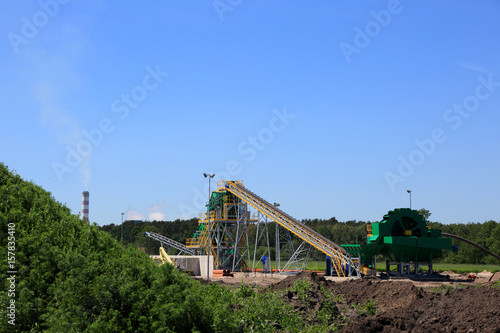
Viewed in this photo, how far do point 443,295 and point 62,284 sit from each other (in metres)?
18.1

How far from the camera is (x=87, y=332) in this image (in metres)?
11.8

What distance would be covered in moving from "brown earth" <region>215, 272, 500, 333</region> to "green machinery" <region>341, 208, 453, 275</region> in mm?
16345

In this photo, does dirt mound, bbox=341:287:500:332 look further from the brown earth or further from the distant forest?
the distant forest

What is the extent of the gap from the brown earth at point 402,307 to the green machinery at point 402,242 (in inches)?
644

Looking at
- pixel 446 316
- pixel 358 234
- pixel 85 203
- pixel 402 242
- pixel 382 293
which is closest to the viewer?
pixel 446 316

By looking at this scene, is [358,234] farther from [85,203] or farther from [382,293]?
[382,293]

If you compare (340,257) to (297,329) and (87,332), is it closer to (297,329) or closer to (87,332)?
(297,329)

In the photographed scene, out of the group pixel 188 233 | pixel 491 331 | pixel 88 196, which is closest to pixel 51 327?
pixel 491 331

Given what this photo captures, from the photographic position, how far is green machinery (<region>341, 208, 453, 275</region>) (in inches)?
1722

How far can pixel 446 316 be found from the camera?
20.4 metres

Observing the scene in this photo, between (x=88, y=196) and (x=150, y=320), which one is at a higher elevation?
(x=88, y=196)

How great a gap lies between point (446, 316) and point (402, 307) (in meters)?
3.16

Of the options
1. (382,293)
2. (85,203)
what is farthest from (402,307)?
(85,203)

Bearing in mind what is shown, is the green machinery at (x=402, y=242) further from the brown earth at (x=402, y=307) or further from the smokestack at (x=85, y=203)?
the smokestack at (x=85, y=203)
